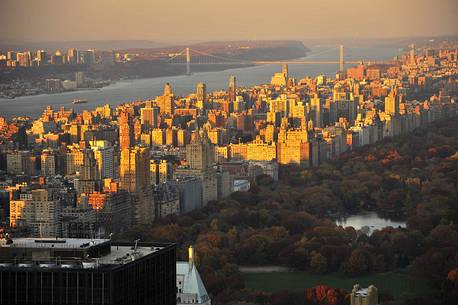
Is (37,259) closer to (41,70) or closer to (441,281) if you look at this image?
(441,281)

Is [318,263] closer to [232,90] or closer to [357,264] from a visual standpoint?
[357,264]

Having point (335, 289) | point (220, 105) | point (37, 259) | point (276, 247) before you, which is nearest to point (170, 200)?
point (276, 247)

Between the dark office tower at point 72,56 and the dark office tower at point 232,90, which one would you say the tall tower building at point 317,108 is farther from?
the dark office tower at point 72,56

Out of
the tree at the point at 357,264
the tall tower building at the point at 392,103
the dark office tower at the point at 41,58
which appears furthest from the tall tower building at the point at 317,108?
the tree at the point at 357,264

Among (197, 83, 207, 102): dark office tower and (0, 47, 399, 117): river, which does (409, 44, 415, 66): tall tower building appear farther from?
(197, 83, 207, 102): dark office tower

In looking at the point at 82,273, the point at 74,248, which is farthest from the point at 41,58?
the point at 82,273

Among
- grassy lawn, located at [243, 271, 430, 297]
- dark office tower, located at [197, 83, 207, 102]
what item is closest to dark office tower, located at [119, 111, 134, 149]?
dark office tower, located at [197, 83, 207, 102]
